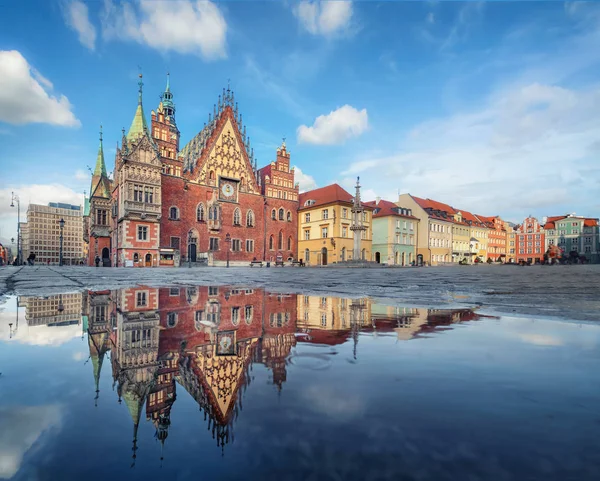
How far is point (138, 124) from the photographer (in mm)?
40031

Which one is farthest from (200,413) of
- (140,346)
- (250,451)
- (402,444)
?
(140,346)

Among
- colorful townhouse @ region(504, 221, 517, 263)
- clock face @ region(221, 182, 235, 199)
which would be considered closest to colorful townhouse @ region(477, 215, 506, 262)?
colorful townhouse @ region(504, 221, 517, 263)

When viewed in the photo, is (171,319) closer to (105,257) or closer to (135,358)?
(135,358)

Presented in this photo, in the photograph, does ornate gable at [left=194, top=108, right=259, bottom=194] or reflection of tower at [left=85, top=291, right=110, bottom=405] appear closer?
reflection of tower at [left=85, top=291, right=110, bottom=405]

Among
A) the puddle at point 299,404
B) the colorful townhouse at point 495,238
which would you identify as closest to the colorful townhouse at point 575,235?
the colorful townhouse at point 495,238

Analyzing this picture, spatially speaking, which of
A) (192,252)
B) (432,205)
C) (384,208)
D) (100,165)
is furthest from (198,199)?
(432,205)

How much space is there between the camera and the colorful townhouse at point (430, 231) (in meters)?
60.9

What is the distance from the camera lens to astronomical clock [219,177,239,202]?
1714 inches

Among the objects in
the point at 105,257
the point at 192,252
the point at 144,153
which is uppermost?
the point at 144,153

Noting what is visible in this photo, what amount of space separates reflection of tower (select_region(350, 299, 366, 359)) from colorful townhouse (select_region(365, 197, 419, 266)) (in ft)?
169

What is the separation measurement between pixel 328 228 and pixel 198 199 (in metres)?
18.0

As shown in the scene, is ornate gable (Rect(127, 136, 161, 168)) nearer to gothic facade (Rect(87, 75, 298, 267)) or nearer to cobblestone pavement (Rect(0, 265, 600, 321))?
gothic facade (Rect(87, 75, 298, 267))

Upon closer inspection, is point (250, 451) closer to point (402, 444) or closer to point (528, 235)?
point (402, 444)

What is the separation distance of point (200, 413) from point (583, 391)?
5.51 feet
